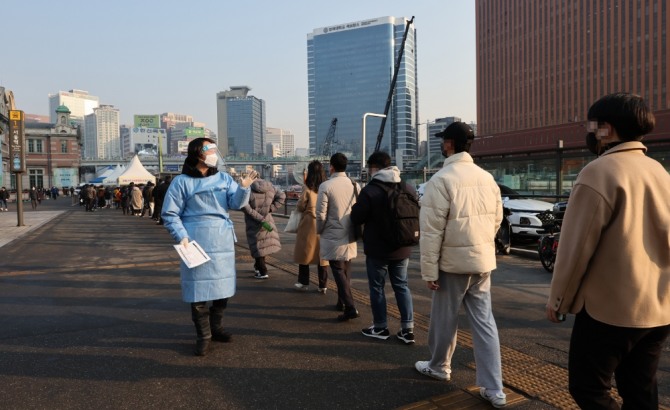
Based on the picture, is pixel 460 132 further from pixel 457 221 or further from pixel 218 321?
pixel 218 321

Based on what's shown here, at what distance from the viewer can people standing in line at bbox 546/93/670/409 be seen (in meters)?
2.13

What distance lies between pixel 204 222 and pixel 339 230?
1.51 metres

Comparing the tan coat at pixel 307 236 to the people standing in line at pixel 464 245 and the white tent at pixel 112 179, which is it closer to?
the people standing in line at pixel 464 245

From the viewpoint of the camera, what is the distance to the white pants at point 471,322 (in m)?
3.29

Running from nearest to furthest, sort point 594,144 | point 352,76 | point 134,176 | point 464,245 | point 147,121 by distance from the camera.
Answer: point 594,144
point 464,245
point 134,176
point 147,121
point 352,76

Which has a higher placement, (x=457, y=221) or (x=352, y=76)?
(x=352, y=76)

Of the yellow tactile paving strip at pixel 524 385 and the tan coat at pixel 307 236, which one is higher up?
the tan coat at pixel 307 236

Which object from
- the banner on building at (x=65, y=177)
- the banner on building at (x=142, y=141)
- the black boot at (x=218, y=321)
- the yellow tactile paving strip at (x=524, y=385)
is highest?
the banner on building at (x=142, y=141)

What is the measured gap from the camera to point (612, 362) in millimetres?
2172

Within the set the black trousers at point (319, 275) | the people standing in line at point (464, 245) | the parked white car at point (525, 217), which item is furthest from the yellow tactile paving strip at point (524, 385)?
the parked white car at point (525, 217)

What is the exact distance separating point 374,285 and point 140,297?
11.4 feet

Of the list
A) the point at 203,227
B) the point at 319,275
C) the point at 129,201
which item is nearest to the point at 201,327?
the point at 203,227

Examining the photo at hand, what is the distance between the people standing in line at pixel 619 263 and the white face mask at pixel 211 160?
2940 mm

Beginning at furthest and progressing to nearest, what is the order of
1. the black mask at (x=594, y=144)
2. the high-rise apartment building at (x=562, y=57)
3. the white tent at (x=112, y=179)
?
the high-rise apartment building at (x=562, y=57) < the white tent at (x=112, y=179) < the black mask at (x=594, y=144)
